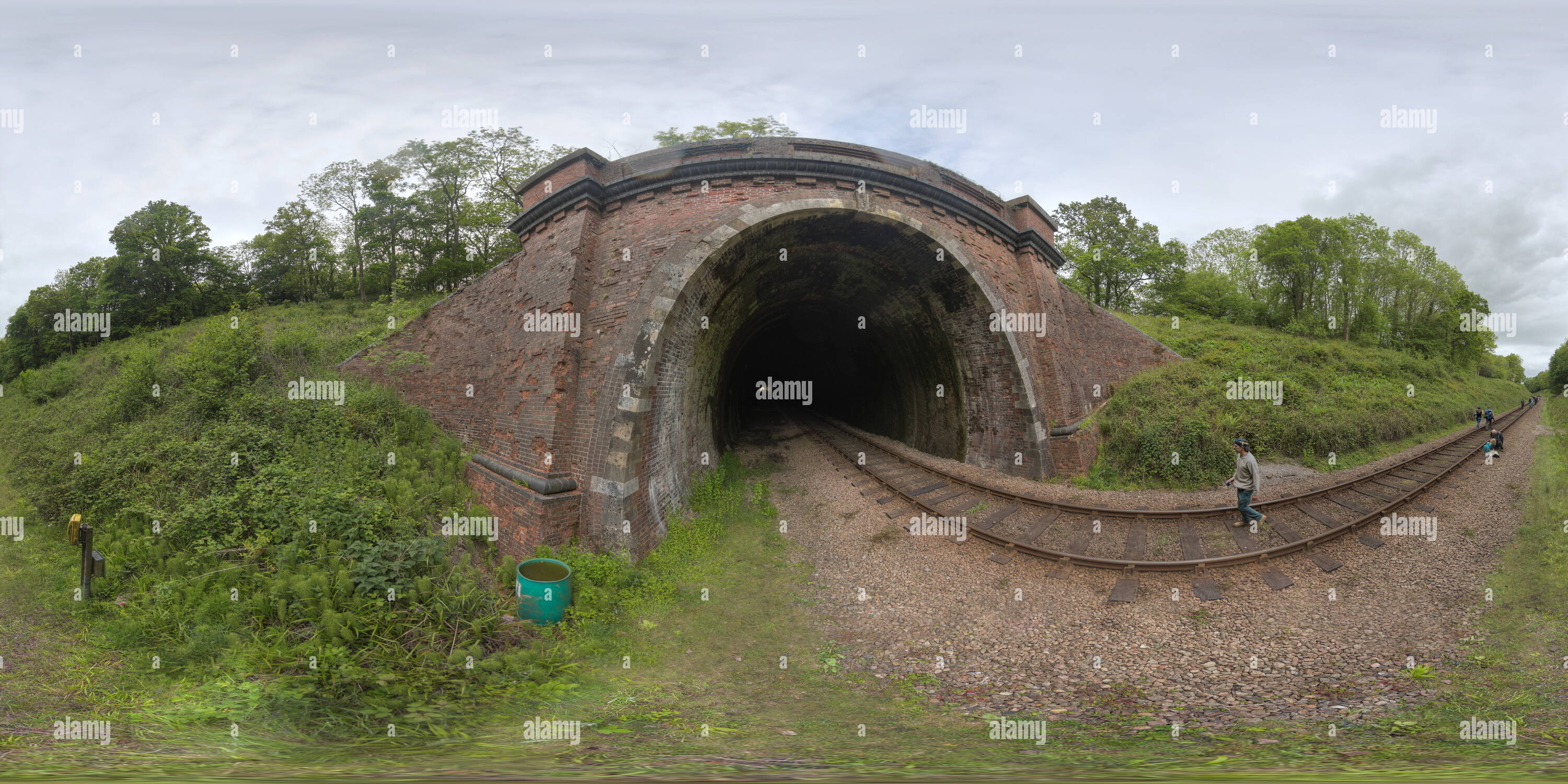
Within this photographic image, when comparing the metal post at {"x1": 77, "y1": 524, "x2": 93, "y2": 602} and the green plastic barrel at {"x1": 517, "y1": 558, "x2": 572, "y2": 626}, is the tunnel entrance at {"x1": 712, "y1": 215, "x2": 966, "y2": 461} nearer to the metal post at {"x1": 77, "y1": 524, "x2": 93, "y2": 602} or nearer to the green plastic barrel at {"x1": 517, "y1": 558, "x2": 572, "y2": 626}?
the green plastic barrel at {"x1": 517, "y1": 558, "x2": 572, "y2": 626}

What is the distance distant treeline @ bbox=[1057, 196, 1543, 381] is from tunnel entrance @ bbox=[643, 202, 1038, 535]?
67.9ft

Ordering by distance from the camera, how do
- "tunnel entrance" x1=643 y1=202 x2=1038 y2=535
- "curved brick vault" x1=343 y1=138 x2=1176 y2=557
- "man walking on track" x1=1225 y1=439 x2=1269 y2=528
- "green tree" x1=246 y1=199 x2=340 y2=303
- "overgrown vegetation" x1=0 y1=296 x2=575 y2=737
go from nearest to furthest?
"overgrown vegetation" x1=0 y1=296 x2=575 y2=737
"man walking on track" x1=1225 y1=439 x2=1269 y2=528
"curved brick vault" x1=343 y1=138 x2=1176 y2=557
"tunnel entrance" x1=643 y1=202 x2=1038 y2=535
"green tree" x1=246 y1=199 x2=340 y2=303

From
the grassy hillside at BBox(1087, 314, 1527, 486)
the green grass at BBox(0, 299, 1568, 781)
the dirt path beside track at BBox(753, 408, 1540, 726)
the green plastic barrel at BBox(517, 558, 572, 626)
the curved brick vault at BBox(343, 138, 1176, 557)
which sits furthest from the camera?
the grassy hillside at BBox(1087, 314, 1527, 486)

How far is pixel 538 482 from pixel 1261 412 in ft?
56.1

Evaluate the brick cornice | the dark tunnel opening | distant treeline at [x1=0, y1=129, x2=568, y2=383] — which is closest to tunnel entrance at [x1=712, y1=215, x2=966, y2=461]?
the dark tunnel opening

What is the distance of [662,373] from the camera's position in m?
8.82

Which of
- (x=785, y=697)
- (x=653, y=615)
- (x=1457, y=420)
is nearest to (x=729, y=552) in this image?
(x=653, y=615)

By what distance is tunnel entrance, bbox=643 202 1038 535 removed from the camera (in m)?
9.43

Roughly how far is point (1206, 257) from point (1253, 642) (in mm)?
42671

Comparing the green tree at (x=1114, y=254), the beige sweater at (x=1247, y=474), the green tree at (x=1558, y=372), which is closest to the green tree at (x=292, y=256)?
the beige sweater at (x=1247, y=474)

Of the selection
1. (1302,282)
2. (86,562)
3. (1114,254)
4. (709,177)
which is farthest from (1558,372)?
(86,562)

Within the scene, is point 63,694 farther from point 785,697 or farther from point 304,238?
point 304,238

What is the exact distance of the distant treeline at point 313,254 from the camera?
69.9ft

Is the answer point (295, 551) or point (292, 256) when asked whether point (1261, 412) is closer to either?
point (295, 551)
